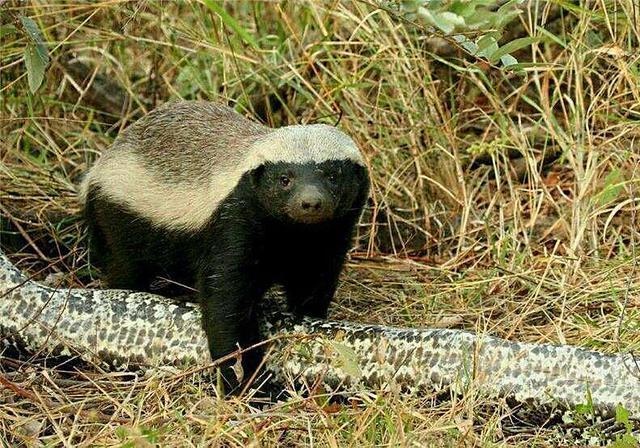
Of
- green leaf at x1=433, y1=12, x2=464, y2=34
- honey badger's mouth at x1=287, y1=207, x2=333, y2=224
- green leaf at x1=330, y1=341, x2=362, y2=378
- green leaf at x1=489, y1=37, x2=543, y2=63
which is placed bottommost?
green leaf at x1=330, y1=341, x2=362, y2=378

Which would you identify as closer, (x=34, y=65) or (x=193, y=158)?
(x=34, y=65)

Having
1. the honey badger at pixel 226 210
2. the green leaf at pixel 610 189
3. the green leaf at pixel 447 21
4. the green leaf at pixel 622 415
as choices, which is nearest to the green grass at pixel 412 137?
the green leaf at pixel 610 189

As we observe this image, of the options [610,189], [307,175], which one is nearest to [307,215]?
[307,175]

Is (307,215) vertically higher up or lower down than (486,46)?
lower down

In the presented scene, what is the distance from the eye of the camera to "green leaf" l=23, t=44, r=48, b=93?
397cm

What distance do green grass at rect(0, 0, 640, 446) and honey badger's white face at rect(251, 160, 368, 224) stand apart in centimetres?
77

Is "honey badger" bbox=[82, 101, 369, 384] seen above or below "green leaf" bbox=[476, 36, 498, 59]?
below

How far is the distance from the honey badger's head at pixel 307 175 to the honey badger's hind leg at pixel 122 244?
89 cm

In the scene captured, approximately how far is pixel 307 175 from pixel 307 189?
95mm

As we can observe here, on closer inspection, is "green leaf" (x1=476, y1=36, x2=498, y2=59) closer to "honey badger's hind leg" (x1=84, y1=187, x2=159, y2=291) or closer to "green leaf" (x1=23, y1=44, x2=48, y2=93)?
"green leaf" (x1=23, y1=44, x2=48, y2=93)

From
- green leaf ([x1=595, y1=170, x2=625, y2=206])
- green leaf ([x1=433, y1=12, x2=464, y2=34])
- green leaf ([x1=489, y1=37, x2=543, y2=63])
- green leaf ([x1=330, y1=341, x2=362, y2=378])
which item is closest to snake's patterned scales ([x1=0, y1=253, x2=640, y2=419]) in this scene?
green leaf ([x1=330, y1=341, x2=362, y2=378])

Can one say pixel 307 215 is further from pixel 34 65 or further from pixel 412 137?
pixel 412 137

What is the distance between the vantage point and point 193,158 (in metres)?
4.94

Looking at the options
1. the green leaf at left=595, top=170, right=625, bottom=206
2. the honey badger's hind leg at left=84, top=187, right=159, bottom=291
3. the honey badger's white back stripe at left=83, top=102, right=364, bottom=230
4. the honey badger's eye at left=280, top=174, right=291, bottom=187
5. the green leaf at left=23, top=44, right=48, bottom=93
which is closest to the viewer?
the green leaf at left=23, top=44, right=48, bottom=93
